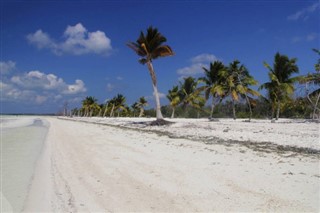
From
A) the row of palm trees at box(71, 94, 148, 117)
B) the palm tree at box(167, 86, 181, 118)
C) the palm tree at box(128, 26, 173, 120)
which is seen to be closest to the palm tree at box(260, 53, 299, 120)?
the palm tree at box(128, 26, 173, 120)

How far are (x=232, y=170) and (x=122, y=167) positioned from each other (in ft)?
8.84

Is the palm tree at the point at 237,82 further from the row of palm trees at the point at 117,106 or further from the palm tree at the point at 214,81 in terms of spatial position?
the row of palm trees at the point at 117,106

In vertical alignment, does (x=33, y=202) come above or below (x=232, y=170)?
below

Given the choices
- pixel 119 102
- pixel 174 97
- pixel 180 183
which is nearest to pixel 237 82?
pixel 174 97

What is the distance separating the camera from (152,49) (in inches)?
960

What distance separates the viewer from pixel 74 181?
587cm

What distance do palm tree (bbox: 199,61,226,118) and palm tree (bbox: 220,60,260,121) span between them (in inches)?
22.5

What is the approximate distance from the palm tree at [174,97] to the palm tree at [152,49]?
19876mm

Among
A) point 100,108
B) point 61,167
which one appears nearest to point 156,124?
point 61,167

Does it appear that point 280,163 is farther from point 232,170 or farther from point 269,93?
point 269,93

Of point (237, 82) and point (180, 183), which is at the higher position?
point (237, 82)

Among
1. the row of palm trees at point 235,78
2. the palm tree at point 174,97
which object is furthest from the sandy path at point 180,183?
the palm tree at point 174,97

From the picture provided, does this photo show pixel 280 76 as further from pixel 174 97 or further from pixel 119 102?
pixel 119 102

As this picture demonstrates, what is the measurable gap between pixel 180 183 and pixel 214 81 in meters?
24.9
